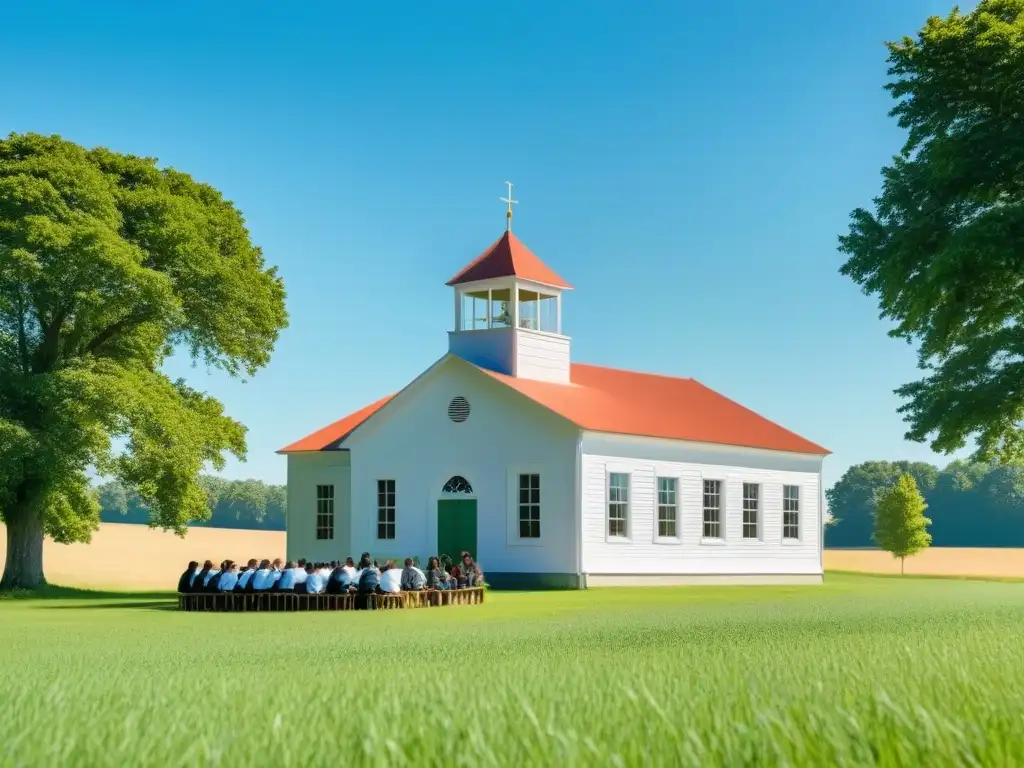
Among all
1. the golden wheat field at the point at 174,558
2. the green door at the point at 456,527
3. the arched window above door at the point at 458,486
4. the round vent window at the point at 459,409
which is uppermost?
the round vent window at the point at 459,409

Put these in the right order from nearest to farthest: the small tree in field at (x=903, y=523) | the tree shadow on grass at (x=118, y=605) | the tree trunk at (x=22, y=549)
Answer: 1. the tree shadow on grass at (x=118, y=605)
2. the tree trunk at (x=22, y=549)
3. the small tree in field at (x=903, y=523)

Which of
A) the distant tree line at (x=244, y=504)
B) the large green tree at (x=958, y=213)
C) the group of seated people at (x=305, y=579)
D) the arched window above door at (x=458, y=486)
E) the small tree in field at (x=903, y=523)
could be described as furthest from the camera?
the distant tree line at (x=244, y=504)

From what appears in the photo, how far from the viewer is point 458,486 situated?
4356 centimetres

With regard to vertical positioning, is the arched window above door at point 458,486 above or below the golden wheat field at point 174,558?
above

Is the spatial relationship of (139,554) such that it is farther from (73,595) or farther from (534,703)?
(534,703)

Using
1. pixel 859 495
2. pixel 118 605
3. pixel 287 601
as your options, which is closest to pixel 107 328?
pixel 118 605

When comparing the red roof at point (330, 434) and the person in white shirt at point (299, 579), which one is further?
the red roof at point (330, 434)

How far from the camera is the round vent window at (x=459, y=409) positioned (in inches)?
1716

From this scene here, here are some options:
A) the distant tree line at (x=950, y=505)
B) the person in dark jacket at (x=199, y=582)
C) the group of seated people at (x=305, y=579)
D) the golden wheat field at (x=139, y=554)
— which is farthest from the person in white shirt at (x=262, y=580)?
the distant tree line at (x=950, y=505)

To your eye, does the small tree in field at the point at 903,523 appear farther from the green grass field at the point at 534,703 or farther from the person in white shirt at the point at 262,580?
the green grass field at the point at 534,703

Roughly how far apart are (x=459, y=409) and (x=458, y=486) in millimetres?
2417

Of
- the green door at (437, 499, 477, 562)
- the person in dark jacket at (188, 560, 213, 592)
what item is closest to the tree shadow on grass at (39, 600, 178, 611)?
the person in dark jacket at (188, 560, 213, 592)

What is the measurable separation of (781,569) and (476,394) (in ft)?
42.2

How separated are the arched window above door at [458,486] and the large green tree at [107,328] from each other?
6.55 metres
